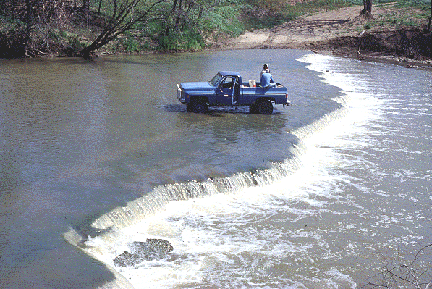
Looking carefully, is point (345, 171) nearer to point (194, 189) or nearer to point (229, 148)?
point (229, 148)

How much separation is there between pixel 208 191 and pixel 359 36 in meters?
38.2

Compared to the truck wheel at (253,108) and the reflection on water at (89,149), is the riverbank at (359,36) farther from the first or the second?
the truck wheel at (253,108)

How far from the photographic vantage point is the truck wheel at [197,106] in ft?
62.7

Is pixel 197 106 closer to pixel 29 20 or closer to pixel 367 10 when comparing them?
pixel 29 20

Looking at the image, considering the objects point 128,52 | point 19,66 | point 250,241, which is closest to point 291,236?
point 250,241

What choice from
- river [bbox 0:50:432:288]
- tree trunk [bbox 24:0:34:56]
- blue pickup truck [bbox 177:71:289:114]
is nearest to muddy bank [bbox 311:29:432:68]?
river [bbox 0:50:432:288]

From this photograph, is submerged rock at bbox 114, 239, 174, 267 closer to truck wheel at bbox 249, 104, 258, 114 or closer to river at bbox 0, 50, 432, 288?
river at bbox 0, 50, 432, 288

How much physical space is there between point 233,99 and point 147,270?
1068 cm

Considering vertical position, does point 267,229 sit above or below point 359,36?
below

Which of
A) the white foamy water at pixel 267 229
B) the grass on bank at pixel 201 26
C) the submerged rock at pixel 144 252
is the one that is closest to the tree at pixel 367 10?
the grass on bank at pixel 201 26

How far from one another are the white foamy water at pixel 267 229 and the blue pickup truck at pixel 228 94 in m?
4.10

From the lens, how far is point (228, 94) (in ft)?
61.7

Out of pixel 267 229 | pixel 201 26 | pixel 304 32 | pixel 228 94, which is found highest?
pixel 201 26

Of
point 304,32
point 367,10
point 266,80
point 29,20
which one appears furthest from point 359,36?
point 266,80
